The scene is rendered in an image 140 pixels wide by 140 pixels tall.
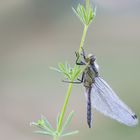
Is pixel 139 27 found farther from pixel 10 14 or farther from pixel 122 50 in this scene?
pixel 10 14

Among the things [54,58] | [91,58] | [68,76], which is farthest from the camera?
[54,58]

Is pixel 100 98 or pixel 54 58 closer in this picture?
pixel 100 98

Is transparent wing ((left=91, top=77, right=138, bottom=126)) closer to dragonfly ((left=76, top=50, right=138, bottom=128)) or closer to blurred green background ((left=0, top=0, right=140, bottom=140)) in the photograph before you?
dragonfly ((left=76, top=50, right=138, bottom=128))

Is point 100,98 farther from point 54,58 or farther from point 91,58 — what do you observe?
point 54,58

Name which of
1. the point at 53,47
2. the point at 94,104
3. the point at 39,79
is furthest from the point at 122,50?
the point at 94,104

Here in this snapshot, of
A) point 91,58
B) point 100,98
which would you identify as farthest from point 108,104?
point 91,58

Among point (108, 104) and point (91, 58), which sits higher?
point (91, 58)

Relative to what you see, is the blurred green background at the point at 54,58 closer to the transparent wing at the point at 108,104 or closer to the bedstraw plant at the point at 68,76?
the transparent wing at the point at 108,104
